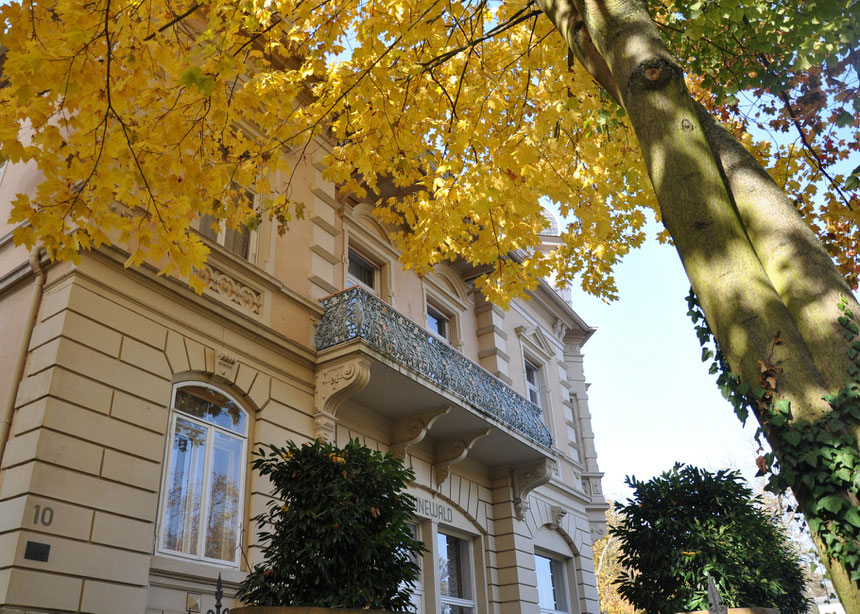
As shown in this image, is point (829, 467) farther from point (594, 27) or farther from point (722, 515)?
point (722, 515)

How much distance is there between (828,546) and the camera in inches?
140

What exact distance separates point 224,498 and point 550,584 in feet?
33.4

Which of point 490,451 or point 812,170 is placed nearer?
point 812,170

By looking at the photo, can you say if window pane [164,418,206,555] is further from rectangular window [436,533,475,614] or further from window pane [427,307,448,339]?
window pane [427,307,448,339]

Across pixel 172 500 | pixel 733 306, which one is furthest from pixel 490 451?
pixel 733 306

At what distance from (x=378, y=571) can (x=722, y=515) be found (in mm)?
6908

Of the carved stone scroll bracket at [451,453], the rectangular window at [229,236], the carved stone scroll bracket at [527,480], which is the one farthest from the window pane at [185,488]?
the carved stone scroll bracket at [527,480]

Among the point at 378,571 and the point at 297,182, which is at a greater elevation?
the point at 297,182

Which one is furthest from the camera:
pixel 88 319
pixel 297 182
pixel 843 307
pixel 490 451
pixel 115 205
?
pixel 490 451

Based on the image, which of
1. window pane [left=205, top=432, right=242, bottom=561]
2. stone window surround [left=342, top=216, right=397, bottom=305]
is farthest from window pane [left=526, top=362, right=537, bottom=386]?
window pane [left=205, top=432, right=242, bottom=561]

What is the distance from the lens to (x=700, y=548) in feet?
35.7

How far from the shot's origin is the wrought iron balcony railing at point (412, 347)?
1111 cm

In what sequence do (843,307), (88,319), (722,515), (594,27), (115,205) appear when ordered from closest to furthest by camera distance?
1. (843,307)
2. (594,27)
3. (88,319)
4. (115,205)
5. (722,515)

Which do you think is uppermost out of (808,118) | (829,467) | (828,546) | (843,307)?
(808,118)
